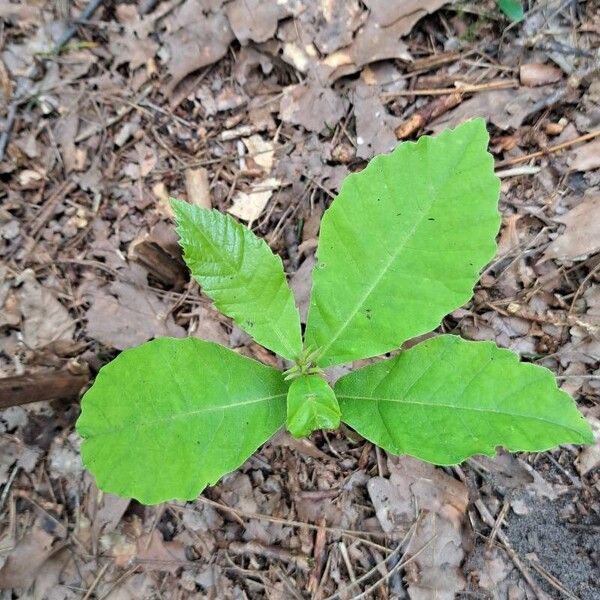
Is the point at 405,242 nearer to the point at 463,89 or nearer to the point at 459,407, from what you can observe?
the point at 459,407

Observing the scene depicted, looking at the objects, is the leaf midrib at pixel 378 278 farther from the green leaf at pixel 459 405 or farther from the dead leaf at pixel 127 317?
the dead leaf at pixel 127 317

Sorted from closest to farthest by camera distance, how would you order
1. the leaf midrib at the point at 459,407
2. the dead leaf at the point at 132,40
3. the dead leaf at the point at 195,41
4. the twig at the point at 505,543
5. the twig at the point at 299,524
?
the leaf midrib at the point at 459,407 < the twig at the point at 505,543 < the twig at the point at 299,524 < the dead leaf at the point at 195,41 < the dead leaf at the point at 132,40

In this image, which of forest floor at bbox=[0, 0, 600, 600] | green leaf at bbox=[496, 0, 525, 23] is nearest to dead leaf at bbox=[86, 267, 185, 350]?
forest floor at bbox=[0, 0, 600, 600]

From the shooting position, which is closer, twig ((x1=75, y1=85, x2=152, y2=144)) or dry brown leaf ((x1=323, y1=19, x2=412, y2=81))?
dry brown leaf ((x1=323, y1=19, x2=412, y2=81))

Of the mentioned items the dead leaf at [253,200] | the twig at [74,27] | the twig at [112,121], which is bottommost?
the dead leaf at [253,200]

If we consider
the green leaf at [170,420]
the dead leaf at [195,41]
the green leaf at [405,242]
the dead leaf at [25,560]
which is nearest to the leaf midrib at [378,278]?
the green leaf at [405,242]

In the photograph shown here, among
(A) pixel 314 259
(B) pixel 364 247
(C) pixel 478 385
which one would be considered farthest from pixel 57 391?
(C) pixel 478 385

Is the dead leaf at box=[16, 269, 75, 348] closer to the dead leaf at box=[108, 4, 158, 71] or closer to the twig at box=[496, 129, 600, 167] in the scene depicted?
the dead leaf at box=[108, 4, 158, 71]
